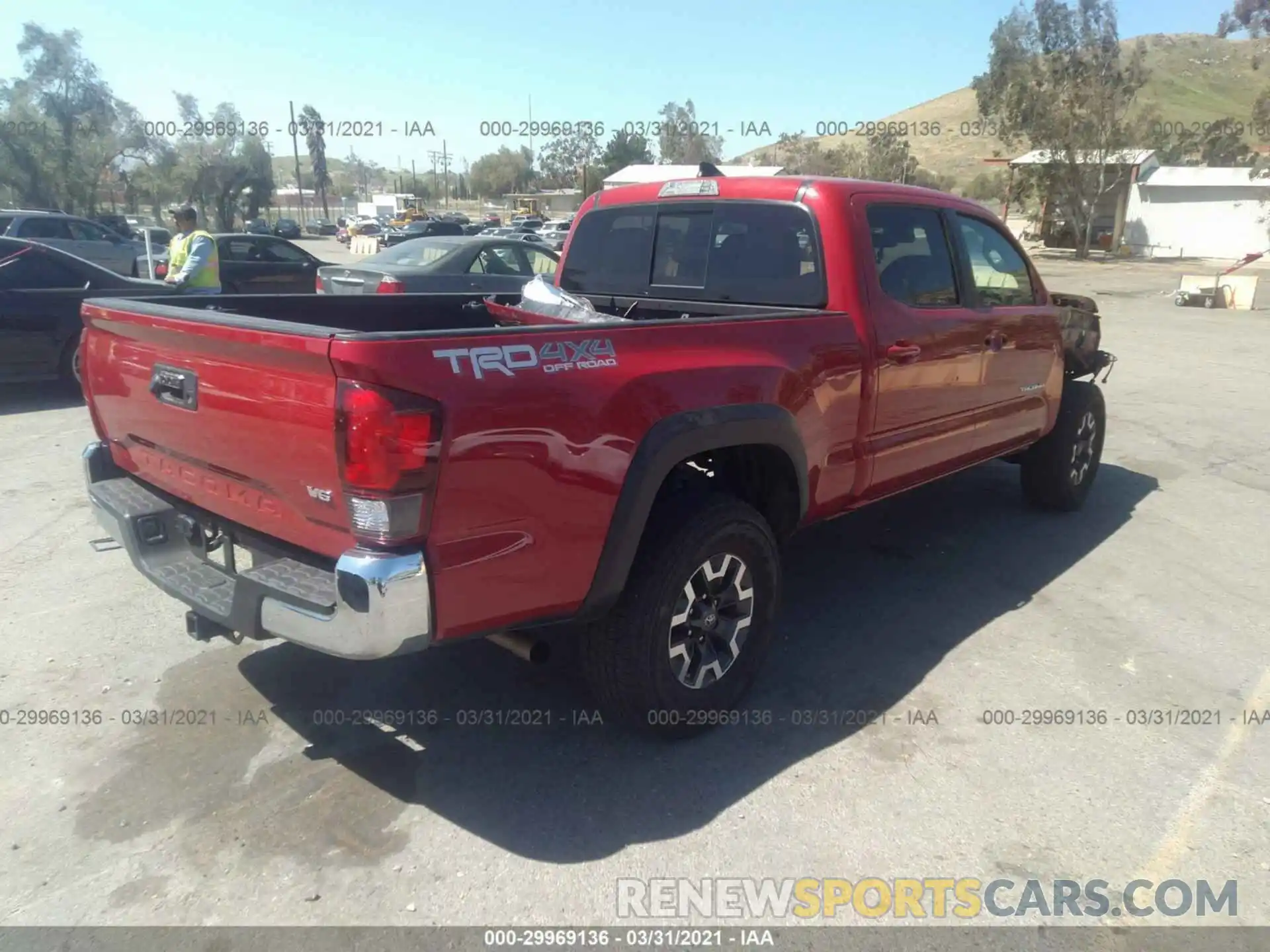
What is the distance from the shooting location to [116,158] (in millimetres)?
45938

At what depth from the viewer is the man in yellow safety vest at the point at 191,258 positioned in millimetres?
8016

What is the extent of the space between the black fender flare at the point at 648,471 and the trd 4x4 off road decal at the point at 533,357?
320 mm

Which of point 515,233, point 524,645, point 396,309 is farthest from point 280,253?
point 515,233

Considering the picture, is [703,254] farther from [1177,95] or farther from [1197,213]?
[1177,95]

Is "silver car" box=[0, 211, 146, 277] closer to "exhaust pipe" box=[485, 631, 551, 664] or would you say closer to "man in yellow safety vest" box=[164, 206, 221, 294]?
"man in yellow safety vest" box=[164, 206, 221, 294]

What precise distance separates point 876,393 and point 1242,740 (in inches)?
76.5

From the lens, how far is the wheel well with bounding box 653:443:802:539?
3.44m

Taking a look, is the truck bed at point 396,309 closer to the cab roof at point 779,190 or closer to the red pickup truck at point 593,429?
the red pickup truck at point 593,429

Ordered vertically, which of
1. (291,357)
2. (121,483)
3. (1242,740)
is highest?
(291,357)

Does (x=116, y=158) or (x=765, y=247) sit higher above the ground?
(x=116, y=158)

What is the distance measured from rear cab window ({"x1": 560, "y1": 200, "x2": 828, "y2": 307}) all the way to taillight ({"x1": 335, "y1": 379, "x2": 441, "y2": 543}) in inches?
83.1

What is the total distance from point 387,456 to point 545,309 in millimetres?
2087
